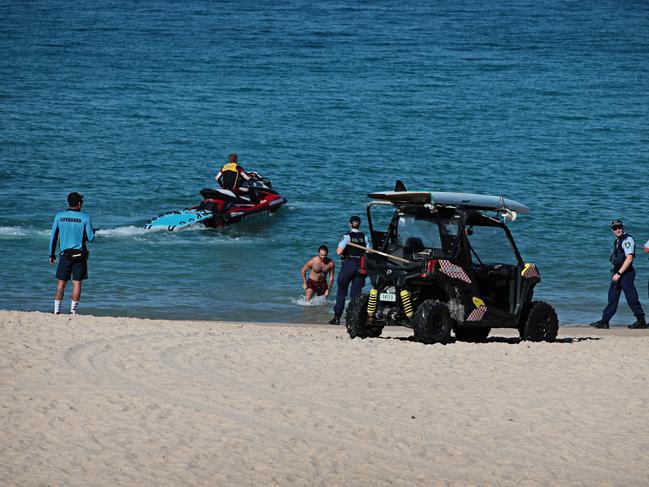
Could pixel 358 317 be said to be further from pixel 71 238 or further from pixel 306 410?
pixel 306 410

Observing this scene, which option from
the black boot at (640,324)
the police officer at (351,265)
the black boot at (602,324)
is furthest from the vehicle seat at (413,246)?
the black boot at (640,324)

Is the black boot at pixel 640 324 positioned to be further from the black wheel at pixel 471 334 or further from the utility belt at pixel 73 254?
the utility belt at pixel 73 254

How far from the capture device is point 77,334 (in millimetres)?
11891

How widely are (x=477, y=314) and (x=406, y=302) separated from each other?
862 mm

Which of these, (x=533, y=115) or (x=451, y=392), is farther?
(x=533, y=115)

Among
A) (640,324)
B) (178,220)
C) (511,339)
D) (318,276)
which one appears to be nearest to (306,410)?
(511,339)

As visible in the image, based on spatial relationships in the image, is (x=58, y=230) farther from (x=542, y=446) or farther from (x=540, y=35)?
(x=540, y=35)

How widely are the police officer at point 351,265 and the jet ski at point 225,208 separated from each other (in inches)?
401

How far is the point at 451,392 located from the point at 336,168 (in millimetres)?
26528

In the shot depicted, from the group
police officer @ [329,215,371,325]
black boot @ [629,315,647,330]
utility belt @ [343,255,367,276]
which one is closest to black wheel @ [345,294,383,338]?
police officer @ [329,215,371,325]

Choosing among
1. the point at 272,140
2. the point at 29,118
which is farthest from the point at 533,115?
the point at 29,118

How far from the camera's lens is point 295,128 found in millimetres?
43281

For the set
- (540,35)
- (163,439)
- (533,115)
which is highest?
(540,35)

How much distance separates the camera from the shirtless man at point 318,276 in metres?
17.7
